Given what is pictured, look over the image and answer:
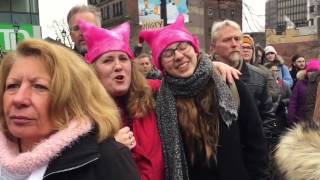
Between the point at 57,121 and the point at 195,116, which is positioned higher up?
the point at 57,121

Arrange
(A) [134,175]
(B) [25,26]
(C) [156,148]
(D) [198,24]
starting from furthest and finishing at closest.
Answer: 1. (D) [198,24]
2. (B) [25,26]
3. (C) [156,148]
4. (A) [134,175]

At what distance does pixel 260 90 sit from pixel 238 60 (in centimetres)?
38

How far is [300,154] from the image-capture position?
2252 millimetres

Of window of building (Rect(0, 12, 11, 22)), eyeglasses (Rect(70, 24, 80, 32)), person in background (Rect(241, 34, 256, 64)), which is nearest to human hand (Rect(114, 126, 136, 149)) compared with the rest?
eyeglasses (Rect(70, 24, 80, 32))

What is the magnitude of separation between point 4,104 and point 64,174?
19.1 inches

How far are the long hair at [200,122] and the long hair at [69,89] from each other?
36.4 inches

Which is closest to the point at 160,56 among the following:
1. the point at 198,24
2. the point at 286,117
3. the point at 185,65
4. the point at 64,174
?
the point at 185,65

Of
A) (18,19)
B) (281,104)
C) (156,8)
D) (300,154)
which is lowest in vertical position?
(281,104)

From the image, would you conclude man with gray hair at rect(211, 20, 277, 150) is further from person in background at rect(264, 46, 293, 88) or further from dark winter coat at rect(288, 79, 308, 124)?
person in background at rect(264, 46, 293, 88)

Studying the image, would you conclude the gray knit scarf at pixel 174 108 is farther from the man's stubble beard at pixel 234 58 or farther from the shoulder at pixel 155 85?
the man's stubble beard at pixel 234 58

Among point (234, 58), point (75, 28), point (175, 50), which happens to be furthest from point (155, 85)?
point (234, 58)

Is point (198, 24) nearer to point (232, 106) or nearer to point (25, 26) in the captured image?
point (25, 26)

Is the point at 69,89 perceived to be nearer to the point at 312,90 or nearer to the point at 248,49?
the point at 248,49

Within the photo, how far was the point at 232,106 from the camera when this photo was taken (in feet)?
10.3
